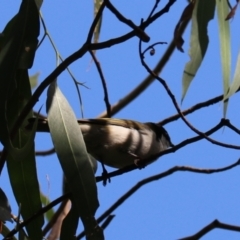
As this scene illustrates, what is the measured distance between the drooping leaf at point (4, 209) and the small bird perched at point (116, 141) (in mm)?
1141

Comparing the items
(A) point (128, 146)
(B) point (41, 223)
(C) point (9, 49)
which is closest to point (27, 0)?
(C) point (9, 49)

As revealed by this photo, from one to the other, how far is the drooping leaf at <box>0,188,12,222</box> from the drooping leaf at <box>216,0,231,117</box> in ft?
2.84

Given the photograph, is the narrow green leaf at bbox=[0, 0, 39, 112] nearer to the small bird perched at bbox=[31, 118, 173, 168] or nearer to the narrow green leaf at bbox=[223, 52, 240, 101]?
the narrow green leaf at bbox=[223, 52, 240, 101]

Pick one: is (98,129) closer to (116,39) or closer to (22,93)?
(22,93)

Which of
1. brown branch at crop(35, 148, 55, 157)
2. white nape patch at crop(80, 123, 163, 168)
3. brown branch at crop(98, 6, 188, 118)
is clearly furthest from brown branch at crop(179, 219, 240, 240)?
brown branch at crop(98, 6, 188, 118)

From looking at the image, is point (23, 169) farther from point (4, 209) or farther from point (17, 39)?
point (17, 39)

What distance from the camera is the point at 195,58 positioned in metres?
2.65

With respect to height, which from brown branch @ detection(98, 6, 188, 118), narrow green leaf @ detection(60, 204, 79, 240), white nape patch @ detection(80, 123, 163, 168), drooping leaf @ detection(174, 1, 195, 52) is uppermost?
brown branch @ detection(98, 6, 188, 118)

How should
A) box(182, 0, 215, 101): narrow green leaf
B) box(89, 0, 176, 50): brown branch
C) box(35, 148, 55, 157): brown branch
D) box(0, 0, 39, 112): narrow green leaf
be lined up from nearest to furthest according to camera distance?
box(89, 0, 176, 50): brown branch < box(0, 0, 39, 112): narrow green leaf < box(182, 0, 215, 101): narrow green leaf < box(35, 148, 55, 157): brown branch

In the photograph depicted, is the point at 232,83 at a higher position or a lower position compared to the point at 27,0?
lower

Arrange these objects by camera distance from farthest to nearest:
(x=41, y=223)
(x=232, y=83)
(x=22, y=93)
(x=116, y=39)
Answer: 1. (x=22, y=93)
2. (x=41, y=223)
3. (x=232, y=83)
4. (x=116, y=39)

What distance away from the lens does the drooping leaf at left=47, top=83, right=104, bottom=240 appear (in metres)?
2.29

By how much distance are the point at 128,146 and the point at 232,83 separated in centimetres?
159

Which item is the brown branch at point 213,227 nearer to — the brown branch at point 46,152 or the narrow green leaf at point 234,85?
the narrow green leaf at point 234,85
